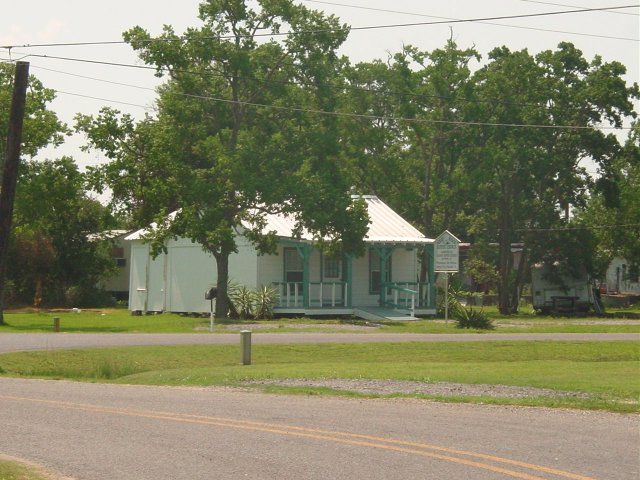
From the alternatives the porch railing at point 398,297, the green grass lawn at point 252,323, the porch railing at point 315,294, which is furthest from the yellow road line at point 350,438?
the porch railing at point 398,297

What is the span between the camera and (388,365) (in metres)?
26.1

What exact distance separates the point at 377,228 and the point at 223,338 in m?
18.9

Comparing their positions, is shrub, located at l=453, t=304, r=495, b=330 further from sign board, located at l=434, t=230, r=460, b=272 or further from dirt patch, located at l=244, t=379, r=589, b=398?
dirt patch, located at l=244, t=379, r=589, b=398

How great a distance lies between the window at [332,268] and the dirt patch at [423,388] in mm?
29280

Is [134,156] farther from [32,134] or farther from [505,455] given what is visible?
[505,455]

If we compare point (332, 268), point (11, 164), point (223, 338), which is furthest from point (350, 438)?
point (332, 268)

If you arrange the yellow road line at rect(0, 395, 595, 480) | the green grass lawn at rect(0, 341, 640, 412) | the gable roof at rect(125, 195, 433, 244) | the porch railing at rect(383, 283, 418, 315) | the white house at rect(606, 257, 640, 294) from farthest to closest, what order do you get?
the white house at rect(606, 257, 640, 294) → the porch railing at rect(383, 283, 418, 315) → the gable roof at rect(125, 195, 433, 244) → the green grass lawn at rect(0, 341, 640, 412) → the yellow road line at rect(0, 395, 595, 480)

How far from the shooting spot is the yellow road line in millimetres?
11156

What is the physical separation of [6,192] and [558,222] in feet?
128

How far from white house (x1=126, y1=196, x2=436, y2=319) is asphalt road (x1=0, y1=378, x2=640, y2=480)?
29809mm

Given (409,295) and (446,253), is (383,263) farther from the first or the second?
(446,253)

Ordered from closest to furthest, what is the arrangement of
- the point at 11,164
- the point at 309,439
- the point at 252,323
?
the point at 309,439 < the point at 11,164 < the point at 252,323

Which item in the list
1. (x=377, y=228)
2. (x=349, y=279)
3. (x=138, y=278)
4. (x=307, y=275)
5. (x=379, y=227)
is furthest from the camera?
(x=138, y=278)

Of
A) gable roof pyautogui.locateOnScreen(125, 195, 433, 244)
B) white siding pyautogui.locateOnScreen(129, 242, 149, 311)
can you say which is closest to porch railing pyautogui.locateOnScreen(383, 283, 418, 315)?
gable roof pyautogui.locateOnScreen(125, 195, 433, 244)
